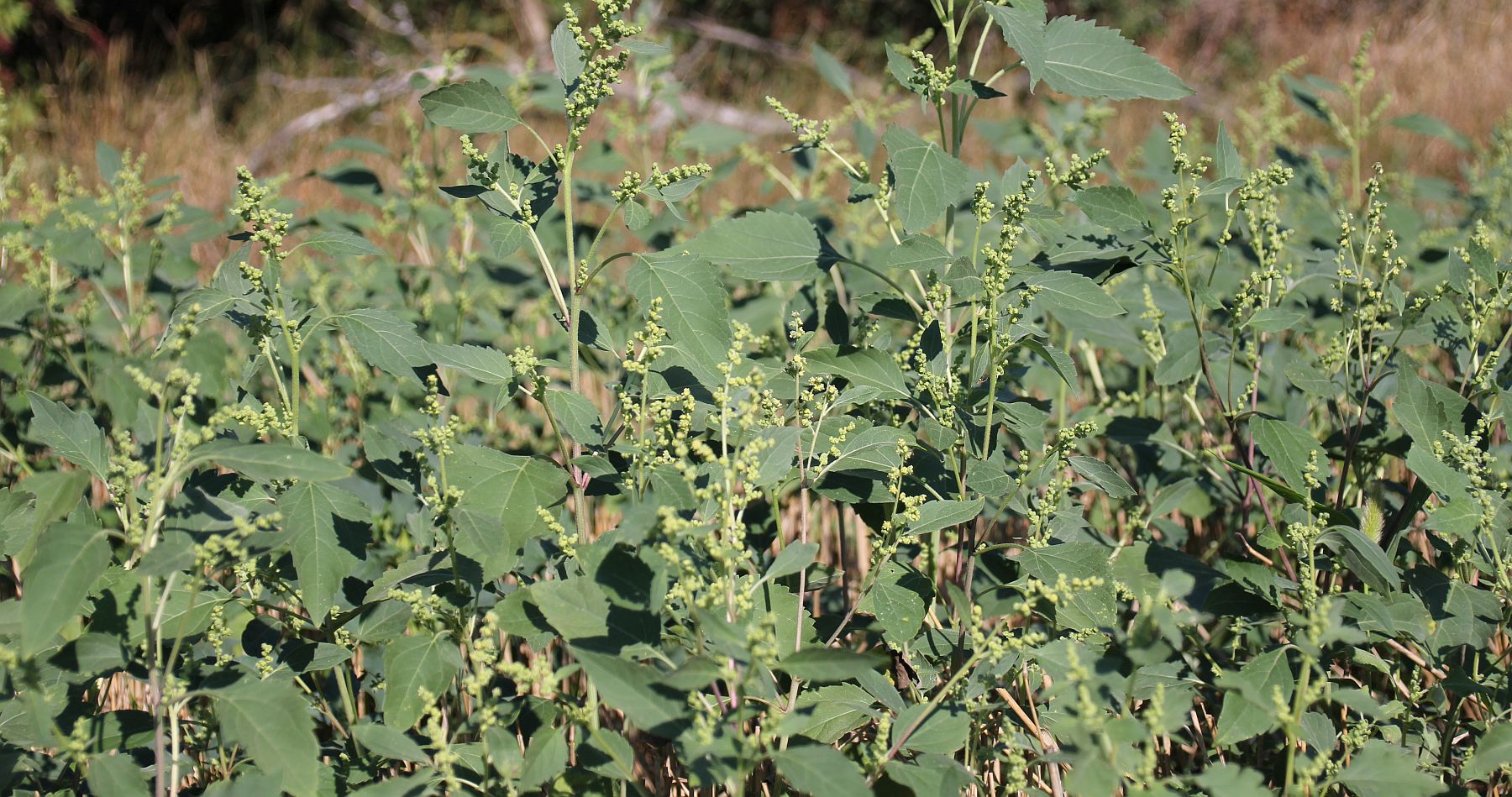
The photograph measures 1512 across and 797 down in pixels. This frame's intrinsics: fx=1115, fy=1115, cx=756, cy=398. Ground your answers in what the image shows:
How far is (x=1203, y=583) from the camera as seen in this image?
1648 mm

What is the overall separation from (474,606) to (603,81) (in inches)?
28.4

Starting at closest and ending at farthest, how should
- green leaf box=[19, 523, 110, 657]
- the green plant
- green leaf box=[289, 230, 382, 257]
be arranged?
1. green leaf box=[19, 523, 110, 657]
2. the green plant
3. green leaf box=[289, 230, 382, 257]

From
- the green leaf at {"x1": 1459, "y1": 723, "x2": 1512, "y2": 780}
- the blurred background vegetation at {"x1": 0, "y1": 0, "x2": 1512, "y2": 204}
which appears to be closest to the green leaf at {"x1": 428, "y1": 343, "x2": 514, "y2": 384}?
the green leaf at {"x1": 1459, "y1": 723, "x2": 1512, "y2": 780}

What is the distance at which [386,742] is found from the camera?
1.27 m

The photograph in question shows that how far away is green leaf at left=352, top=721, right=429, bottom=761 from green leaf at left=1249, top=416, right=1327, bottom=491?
1244 mm

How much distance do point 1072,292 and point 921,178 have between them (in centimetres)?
26

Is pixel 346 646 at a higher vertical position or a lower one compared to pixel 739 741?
lower

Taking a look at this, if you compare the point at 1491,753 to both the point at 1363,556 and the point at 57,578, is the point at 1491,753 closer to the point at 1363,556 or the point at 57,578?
the point at 1363,556

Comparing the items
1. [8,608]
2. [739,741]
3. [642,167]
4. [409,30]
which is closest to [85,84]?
[409,30]

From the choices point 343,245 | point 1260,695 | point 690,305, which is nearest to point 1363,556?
point 1260,695

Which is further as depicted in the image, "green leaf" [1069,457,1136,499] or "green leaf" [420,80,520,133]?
"green leaf" [1069,457,1136,499]

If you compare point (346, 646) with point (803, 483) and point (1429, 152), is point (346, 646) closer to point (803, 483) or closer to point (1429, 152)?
point (803, 483)

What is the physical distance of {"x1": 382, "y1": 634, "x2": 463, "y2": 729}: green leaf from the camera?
1.38 meters

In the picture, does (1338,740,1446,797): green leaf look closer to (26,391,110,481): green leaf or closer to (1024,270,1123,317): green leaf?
(1024,270,1123,317): green leaf
